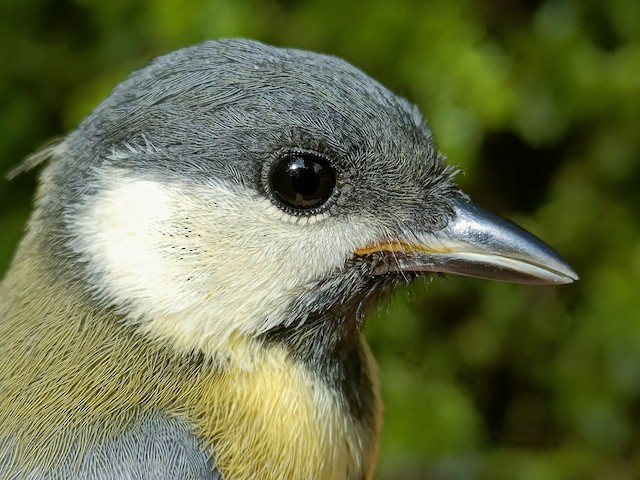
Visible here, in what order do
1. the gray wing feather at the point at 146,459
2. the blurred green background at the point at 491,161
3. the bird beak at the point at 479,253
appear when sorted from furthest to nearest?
the blurred green background at the point at 491,161 → the bird beak at the point at 479,253 → the gray wing feather at the point at 146,459

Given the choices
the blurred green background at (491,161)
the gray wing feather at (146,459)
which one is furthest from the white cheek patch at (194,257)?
the blurred green background at (491,161)

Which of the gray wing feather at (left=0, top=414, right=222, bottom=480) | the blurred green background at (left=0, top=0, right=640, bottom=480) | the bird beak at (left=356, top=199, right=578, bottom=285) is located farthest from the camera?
the blurred green background at (left=0, top=0, right=640, bottom=480)

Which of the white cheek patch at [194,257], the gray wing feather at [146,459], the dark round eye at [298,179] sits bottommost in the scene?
the gray wing feather at [146,459]

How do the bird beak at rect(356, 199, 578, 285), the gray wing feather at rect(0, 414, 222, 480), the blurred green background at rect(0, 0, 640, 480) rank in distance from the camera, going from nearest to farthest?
the gray wing feather at rect(0, 414, 222, 480), the bird beak at rect(356, 199, 578, 285), the blurred green background at rect(0, 0, 640, 480)

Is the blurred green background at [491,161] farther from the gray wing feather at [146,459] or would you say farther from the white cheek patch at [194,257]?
the gray wing feather at [146,459]

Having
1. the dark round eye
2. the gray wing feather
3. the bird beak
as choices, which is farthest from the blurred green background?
the gray wing feather

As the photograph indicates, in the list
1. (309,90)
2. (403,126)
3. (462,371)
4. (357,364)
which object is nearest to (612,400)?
(462,371)

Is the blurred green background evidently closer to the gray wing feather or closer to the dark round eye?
the dark round eye

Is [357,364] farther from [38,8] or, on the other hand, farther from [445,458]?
[38,8]
